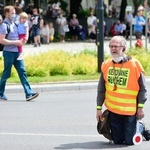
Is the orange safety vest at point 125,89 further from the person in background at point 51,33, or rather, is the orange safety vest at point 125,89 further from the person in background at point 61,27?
the person in background at point 61,27

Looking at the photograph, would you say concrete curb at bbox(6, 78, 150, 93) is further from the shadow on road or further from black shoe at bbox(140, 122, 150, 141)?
black shoe at bbox(140, 122, 150, 141)

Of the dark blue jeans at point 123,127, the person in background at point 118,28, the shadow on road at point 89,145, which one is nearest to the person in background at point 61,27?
the person in background at point 118,28

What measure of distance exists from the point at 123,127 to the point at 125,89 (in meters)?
0.49

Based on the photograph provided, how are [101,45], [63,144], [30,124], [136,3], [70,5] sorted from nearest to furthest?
[63,144]
[30,124]
[101,45]
[70,5]
[136,3]

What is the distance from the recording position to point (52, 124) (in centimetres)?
1079

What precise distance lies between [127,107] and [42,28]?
1018 inches

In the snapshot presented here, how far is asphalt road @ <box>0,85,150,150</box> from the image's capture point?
9008mm

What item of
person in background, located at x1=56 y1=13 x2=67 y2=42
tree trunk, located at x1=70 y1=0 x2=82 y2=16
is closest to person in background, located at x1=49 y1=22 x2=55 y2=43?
person in background, located at x1=56 y1=13 x2=67 y2=42

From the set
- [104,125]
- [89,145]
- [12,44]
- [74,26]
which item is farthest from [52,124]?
[74,26]

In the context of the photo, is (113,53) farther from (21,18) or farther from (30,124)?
(21,18)

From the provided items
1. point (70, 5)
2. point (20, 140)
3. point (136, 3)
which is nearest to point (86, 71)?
point (20, 140)

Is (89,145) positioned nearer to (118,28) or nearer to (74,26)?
→ (74,26)

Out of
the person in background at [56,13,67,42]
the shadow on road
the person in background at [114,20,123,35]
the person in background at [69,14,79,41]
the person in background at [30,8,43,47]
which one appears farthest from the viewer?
the person in background at [114,20,123,35]

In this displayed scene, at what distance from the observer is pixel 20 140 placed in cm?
941
